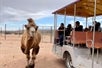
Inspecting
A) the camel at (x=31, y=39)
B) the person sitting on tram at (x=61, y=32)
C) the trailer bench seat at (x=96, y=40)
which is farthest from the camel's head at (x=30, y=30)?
the trailer bench seat at (x=96, y=40)

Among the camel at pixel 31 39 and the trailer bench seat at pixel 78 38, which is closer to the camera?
the trailer bench seat at pixel 78 38

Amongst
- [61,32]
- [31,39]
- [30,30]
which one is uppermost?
[30,30]

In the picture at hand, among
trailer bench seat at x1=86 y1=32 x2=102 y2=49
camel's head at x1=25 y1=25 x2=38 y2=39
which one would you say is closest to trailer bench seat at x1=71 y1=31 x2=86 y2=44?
trailer bench seat at x1=86 y1=32 x2=102 y2=49

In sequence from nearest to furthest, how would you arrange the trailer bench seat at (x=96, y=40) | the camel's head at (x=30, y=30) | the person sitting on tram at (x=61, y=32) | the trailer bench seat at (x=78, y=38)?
the trailer bench seat at (x=96, y=40), the trailer bench seat at (x=78, y=38), the camel's head at (x=30, y=30), the person sitting on tram at (x=61, y=32)

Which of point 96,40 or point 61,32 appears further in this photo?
point 61,32

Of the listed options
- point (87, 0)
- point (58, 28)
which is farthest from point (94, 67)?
point (58, 28)

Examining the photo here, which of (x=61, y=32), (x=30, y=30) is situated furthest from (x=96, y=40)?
(x=61, y=32)

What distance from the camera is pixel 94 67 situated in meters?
8.98

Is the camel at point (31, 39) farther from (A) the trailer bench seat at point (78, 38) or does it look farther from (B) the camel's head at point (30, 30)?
(A) the trailer bench seat at point (78, 38)

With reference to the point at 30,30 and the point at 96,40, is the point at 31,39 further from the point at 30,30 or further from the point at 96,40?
the point at 96,40

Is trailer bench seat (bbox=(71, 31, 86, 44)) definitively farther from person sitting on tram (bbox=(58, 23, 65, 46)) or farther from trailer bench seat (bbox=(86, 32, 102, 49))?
person sitting on tram (bbox=(58, 23, 65, 46))

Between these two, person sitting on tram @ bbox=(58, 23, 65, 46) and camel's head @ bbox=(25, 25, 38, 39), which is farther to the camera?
person sitting on tram @ bbox=(58, 23, 65, 46)

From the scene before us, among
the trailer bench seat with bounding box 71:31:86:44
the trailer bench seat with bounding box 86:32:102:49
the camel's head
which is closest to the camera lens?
the trailer bench seat with bounding box 86:32:102:49

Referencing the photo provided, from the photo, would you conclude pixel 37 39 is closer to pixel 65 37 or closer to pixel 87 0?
pixel 65 37
